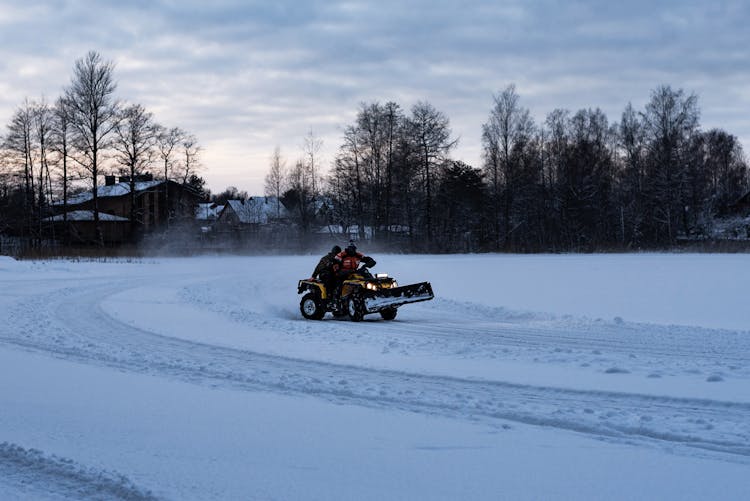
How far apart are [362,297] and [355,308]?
1.01 feet

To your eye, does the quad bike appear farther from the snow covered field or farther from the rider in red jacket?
the snow covered field

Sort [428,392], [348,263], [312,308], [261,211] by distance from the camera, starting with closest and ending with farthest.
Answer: [428,392] < [348,263] < [312,308] < [261,211]

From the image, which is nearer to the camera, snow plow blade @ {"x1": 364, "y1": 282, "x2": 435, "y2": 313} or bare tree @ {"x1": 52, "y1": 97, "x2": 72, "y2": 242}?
snow plow blade @ {"x1": 364, "y1": 282, "x2": 435, "y2": 313}

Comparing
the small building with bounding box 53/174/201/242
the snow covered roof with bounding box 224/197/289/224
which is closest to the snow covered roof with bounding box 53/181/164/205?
the small building with bounding box 53/174/201/242

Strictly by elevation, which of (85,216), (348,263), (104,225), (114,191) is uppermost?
(114,191)

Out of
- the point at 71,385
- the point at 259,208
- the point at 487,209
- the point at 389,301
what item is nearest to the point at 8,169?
the point at 259,208

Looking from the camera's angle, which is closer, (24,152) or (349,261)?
(349,261)

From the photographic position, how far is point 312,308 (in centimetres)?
1606

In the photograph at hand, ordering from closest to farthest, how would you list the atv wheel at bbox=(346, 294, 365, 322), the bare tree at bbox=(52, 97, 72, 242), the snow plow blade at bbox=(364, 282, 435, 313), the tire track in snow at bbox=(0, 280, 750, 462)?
the tire track in snow at bbox=(0, 280, 750, 462)
the snow plow blade at bbox=(364, 282, 435, 313)
the atv wheel at bbox=(346, 294, 365, 322)
the bare tree at bbox=(52, 97, 72, 242)

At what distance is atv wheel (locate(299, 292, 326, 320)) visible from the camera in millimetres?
15930

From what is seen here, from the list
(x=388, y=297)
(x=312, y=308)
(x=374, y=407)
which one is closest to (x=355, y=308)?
(x=388, y=297)

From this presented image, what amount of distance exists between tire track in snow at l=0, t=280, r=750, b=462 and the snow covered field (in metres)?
0.03

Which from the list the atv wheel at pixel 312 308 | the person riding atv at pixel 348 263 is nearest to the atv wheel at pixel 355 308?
the person riding atv at pixel 348 263

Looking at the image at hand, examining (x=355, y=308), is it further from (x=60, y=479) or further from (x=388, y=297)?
(x=60, y=479)
